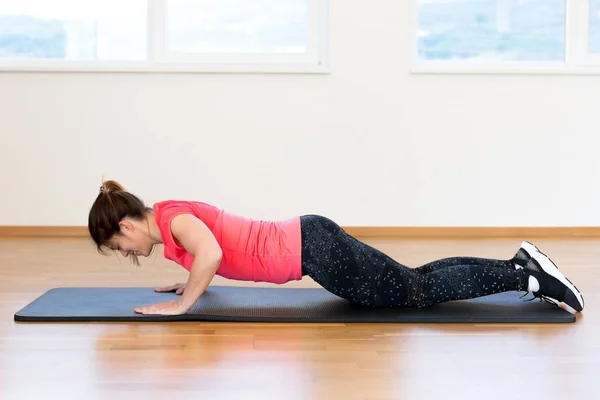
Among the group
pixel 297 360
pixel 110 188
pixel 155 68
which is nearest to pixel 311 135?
pixel 155 68

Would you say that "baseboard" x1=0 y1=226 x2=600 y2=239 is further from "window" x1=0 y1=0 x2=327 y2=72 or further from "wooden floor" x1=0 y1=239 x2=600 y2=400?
"wooden floor" x1=0 y1=239 x2=600 y2=400

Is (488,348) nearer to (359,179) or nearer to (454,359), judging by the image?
(454,359)

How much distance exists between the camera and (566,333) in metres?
2.39

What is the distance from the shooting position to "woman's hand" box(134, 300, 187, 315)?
253 cm

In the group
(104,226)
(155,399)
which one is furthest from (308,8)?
(155,399)

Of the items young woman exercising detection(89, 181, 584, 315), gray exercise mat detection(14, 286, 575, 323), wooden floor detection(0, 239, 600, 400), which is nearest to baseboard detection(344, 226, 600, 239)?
gray exercise mat detection(14, 286, 575, 323)

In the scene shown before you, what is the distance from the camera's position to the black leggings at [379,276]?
2574 millimetres

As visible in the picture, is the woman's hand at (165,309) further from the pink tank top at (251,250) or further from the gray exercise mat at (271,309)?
the pink tank top at (251,250)

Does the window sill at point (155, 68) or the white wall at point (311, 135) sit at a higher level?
the window sill at point (155, 68)

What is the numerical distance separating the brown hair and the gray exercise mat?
26 centimetres

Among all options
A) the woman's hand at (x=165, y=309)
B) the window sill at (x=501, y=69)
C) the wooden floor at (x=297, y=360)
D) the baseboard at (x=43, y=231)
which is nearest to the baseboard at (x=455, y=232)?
the window sill at (x=501, y=69)

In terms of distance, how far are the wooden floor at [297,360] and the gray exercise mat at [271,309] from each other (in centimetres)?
5

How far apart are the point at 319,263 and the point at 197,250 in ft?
1.29

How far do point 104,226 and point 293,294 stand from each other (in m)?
0.76
